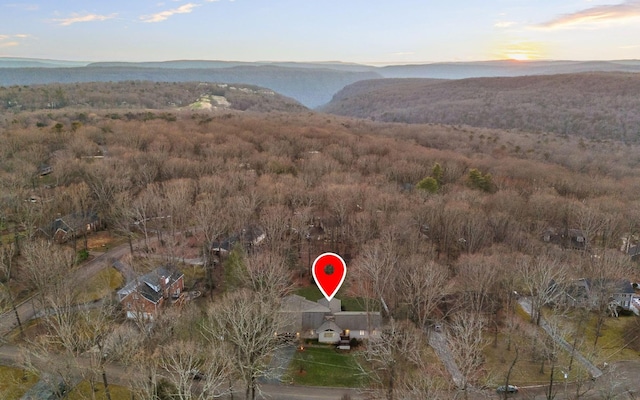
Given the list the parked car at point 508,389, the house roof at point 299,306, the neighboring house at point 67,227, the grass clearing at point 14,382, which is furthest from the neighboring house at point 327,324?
the neighboring house at point 67,227

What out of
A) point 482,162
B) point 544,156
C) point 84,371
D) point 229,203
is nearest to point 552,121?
point 544,156

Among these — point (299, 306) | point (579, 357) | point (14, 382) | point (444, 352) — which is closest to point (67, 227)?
point (14, 382)

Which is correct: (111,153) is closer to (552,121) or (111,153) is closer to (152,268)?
(152,268)

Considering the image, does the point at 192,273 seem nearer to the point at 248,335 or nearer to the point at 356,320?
the point at 356,320

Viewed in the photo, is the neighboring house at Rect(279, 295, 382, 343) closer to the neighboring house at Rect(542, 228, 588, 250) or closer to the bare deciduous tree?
the bare deciduous tree

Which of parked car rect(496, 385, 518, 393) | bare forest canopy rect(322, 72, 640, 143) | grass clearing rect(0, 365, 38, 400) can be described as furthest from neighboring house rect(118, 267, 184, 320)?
bare forest canopy rect(322, 72, 640, 143)

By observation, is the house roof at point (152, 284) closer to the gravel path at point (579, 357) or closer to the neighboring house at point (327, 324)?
the neighboring house at point (327, 324)
